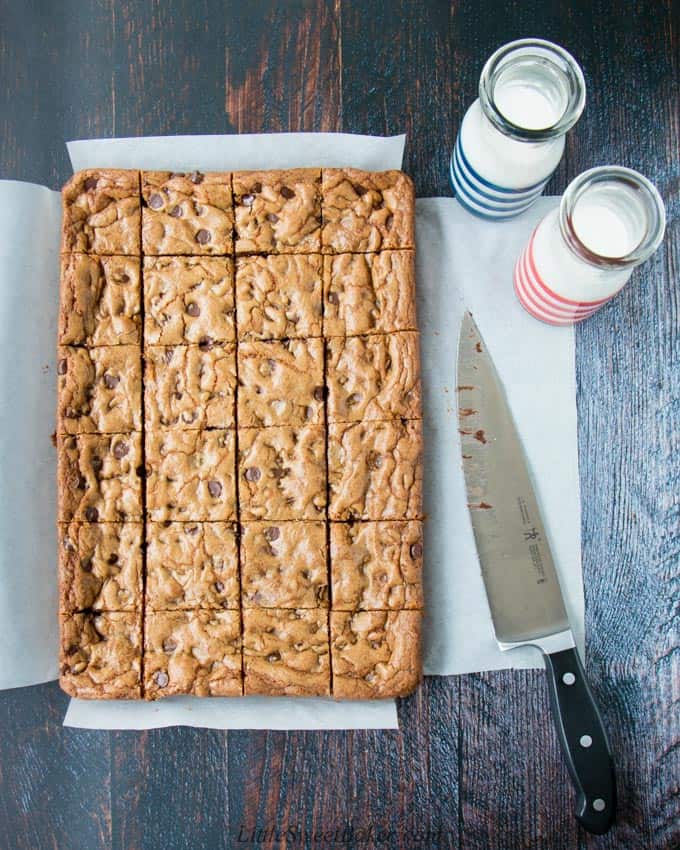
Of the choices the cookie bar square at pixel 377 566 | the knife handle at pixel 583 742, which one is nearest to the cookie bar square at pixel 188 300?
the cookie bar square at pixel 377 566

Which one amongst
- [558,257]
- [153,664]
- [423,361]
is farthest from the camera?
[423,361]

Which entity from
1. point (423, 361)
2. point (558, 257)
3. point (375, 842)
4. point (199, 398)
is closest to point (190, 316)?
point (199, 398)

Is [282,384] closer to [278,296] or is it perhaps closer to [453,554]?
[278,296]

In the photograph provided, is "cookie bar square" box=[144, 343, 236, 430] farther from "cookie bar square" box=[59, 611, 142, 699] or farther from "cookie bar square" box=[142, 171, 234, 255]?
"cookie bar square" box=[59, 611, 142, 699]

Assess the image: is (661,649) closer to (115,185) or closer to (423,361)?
(423,361)

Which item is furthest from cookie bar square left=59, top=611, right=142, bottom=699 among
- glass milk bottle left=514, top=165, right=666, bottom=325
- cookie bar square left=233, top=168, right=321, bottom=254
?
glass milk bottle left=514, top=165, right=666, bottom=325

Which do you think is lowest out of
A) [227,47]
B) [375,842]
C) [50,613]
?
[375,842]
